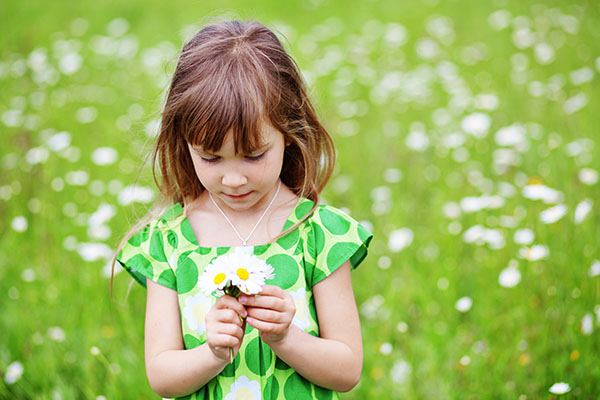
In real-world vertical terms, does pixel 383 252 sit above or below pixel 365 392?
above

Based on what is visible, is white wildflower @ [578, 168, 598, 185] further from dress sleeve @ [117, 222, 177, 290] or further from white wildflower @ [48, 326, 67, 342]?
white wildflower @ [48, 326, 67, 342]

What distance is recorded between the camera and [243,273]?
0.97 metres

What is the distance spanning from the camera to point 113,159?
9.53ft

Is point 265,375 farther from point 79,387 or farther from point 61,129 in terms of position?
point 61,129

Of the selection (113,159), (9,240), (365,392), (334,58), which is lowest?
(365,392)

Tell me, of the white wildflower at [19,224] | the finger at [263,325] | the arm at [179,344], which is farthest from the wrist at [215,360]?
the white wildflower at [19,224]

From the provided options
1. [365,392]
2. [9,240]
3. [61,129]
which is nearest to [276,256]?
[365,392]

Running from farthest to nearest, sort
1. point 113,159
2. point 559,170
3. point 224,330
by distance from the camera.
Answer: point 113,159 < point 559,170 < point 224,330

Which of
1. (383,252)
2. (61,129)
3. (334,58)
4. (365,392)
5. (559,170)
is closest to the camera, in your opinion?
(365,392)

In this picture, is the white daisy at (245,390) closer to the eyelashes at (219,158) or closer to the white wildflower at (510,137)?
the eyelashes at (219,158)

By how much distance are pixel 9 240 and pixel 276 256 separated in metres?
1.68

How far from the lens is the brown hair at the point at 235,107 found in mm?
1101

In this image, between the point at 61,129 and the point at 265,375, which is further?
the point at 61,129

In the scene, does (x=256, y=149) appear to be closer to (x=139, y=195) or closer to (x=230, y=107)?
(x=230, y=107)
